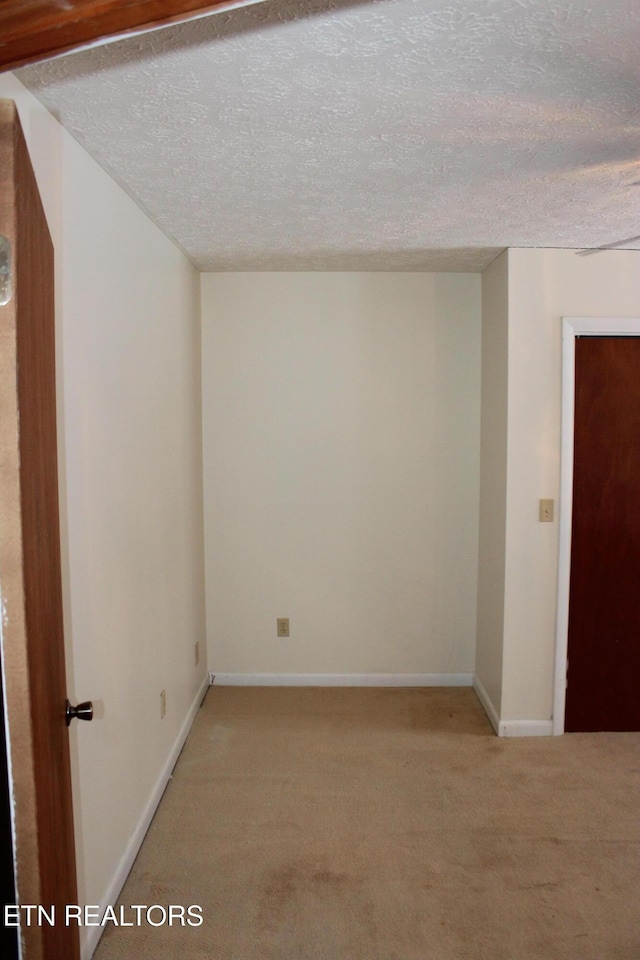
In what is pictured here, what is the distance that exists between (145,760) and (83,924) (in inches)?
25.1

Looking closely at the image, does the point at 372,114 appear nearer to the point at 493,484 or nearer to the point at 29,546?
the point at 29,546

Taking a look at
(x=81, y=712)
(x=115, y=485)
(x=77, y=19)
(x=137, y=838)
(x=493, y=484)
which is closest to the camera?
(x=77, y=19)

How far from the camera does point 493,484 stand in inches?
125

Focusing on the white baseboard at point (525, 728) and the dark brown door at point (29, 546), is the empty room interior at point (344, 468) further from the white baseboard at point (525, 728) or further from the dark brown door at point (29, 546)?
the dark brown door at point (29, 546)

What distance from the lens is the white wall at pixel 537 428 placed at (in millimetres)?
2857

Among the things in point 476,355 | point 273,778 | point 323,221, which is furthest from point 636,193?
point 273,778

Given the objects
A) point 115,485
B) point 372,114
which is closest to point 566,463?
point 372,114

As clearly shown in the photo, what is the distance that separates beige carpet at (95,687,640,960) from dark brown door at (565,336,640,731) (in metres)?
0.20

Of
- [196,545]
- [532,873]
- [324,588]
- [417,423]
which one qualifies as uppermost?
[417,423]

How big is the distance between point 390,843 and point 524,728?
3.45 ft

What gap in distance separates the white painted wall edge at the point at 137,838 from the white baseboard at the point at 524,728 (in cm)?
152

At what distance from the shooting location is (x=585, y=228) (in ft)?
8.27

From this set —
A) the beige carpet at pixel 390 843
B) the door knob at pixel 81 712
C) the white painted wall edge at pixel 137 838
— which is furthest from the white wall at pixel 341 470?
the door knob at pixel 81 712

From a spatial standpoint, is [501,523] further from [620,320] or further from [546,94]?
[546,94]
